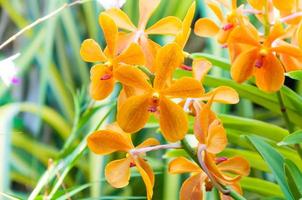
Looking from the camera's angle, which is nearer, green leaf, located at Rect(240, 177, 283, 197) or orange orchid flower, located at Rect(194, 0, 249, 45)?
orange orchid flower, located at Rect(194, 0, 249, 45)

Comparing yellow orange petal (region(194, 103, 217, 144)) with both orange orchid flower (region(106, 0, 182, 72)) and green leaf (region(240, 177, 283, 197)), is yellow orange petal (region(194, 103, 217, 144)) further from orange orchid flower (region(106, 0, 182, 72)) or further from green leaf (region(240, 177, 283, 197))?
green leaf (region(240, 177, 283, 197))

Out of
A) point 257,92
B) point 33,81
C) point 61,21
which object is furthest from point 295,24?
point 33,81

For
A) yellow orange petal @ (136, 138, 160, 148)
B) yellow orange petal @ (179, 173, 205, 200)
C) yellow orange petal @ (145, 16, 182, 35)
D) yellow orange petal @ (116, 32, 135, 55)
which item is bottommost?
yellow orange petal @ (179, 173, 205, 200)

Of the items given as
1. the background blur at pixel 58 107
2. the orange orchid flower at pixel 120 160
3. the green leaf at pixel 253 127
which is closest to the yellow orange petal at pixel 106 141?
the orange orchid flower at pixel 120 160

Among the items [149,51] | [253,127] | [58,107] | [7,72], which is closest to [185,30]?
[149,51]

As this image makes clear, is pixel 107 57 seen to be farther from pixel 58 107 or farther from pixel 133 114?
pixel 58 107

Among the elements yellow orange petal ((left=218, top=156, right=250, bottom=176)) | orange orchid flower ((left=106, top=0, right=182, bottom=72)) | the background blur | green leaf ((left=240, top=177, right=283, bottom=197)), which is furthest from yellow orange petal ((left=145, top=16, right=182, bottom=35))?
the background blur
